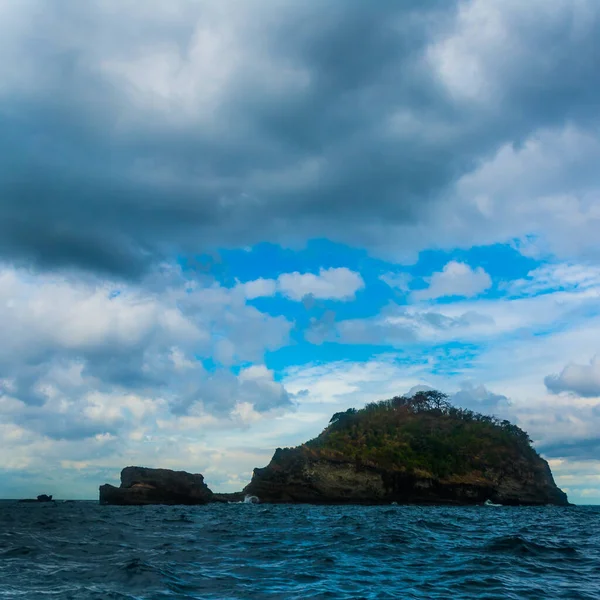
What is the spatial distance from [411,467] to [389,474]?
554 centimetres

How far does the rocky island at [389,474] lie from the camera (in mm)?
109750

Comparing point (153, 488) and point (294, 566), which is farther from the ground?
point (294, 566)

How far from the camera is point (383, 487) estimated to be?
369 ft

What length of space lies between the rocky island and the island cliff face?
21cm

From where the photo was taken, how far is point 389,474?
113750 mm

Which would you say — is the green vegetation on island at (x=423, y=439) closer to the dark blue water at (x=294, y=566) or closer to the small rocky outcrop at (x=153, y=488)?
the small rocky outcrop at (x=153, y=488)

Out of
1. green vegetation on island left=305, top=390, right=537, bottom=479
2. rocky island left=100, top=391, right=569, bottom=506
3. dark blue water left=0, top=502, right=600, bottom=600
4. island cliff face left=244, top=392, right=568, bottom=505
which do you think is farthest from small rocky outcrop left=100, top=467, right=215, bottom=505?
dark blue water left=0, top=502, right=600, bottom=600

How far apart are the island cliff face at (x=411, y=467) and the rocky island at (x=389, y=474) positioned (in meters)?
0.21

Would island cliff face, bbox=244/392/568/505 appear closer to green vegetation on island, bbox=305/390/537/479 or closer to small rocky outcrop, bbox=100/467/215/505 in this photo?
green vegetation on island, bbox=305/390/537/479

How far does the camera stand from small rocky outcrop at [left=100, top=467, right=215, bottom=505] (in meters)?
106

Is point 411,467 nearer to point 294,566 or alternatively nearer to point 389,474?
point 389,474

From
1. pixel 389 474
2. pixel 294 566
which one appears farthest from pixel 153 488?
pixel 294 566

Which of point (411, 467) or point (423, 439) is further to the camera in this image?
point (423, 439)

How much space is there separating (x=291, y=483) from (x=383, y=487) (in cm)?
1960
